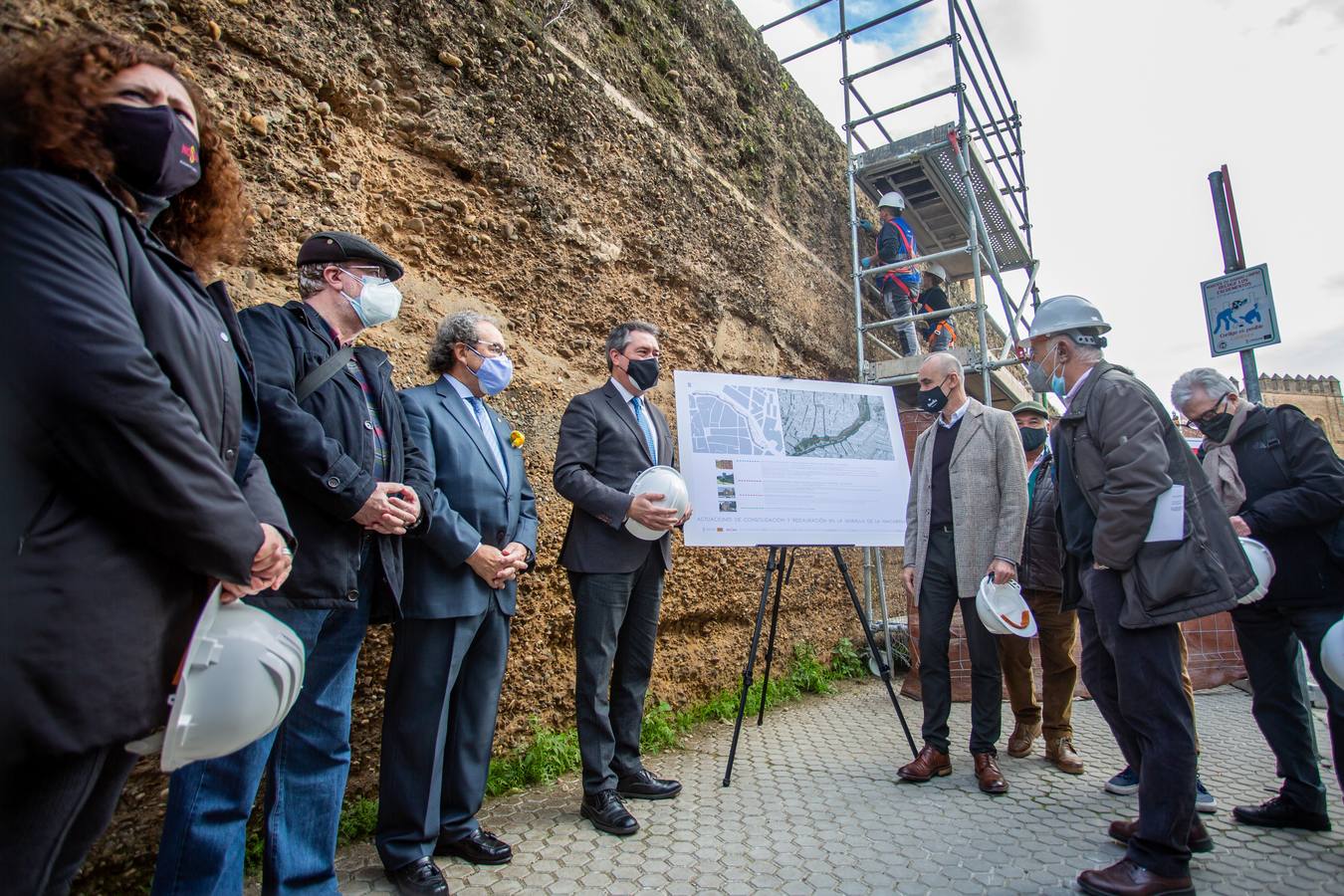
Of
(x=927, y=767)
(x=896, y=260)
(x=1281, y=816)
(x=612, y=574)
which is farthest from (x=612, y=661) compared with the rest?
(x=896, y=260)

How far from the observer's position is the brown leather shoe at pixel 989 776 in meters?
3.27

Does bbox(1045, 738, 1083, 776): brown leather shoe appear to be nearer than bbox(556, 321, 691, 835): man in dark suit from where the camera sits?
No

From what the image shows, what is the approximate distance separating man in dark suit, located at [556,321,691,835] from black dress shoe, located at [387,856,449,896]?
2.32ft

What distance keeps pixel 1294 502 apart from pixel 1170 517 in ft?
3.56

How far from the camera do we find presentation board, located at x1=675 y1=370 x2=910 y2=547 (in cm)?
379

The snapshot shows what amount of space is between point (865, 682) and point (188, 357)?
5.20 meters

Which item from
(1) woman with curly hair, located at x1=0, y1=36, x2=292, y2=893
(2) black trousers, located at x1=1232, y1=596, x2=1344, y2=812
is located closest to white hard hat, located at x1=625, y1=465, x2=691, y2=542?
(1) woman with curly hair, located at x1=0, y1=36, x2=292, y2=893

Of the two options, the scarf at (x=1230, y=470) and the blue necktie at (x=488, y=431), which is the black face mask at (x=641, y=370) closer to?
the blue necktie at (x=488, y=431)

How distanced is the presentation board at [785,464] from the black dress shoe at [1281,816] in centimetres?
177

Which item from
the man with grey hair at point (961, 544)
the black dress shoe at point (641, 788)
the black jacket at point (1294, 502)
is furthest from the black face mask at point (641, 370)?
the black jacket at point (1294, 502)

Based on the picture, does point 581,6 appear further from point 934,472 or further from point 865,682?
point 865,682

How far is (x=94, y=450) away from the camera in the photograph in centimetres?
117

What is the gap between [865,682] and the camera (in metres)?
5.63

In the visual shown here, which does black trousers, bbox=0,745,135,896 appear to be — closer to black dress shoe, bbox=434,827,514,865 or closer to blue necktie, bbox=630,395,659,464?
black dress shoe, bbox=434,827,514,865
